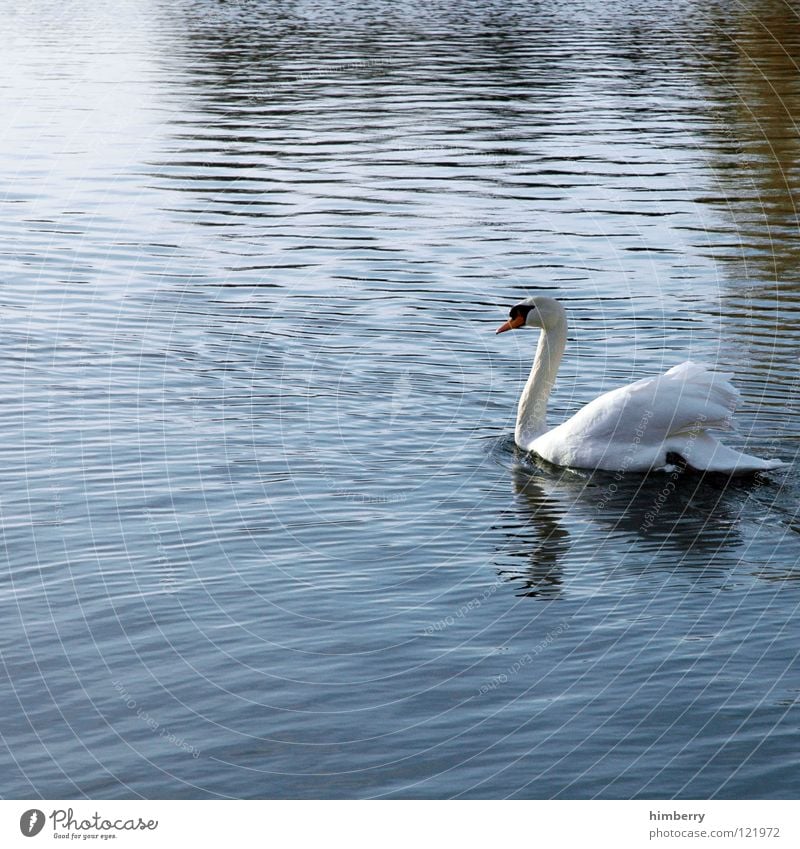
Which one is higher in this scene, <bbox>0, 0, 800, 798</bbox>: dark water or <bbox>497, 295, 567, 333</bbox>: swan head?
<bbox>497, 295, 567, 333</bbox>: swan head

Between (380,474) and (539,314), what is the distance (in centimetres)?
302

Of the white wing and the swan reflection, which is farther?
the white wing

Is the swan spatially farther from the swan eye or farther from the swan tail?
the swan eye

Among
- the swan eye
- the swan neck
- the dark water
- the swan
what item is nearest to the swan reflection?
the dark water

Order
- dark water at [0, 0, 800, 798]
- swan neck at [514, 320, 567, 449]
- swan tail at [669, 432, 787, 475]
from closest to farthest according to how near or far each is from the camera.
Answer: dark water at [0, 0, 800, 798], swan tail at [669, 432, 787, 475], swan neck at [514, 320, 567, 449]

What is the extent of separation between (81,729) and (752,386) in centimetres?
1028

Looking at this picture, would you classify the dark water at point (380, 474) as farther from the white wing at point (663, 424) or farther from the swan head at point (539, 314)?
the swan head at point (539, 314)

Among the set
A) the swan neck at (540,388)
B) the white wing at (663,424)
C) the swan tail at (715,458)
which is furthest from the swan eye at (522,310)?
the swan tail at (715,458)

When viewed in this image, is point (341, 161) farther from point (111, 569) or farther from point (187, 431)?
point (111, 569)

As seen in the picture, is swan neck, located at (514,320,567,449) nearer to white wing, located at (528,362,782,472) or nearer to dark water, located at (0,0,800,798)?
dark water, located at (0,0,800,798)

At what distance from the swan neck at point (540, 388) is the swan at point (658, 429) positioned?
0.53m

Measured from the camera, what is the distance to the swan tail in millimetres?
15047

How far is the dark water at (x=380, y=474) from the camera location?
34.4 ft

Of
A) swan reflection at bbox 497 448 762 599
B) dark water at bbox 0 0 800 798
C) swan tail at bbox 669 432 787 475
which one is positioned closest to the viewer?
dark water at bbox 0 0 800 798
